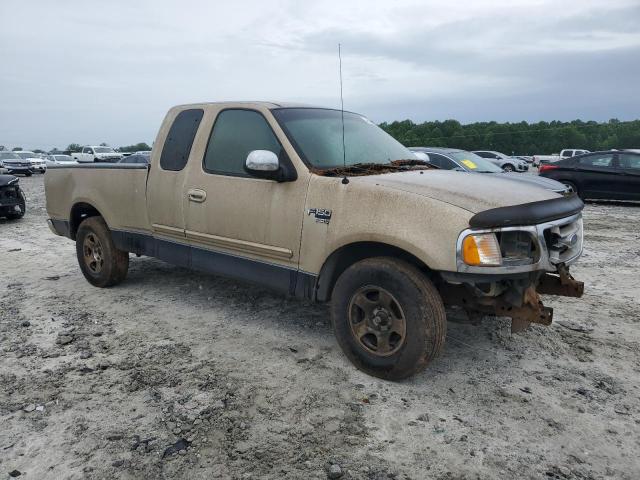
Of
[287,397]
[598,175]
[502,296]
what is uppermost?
[598,175]

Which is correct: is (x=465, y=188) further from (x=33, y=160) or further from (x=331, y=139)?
(x=33, y=160)

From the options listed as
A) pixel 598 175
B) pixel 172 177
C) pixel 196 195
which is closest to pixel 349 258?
pixel 196 195

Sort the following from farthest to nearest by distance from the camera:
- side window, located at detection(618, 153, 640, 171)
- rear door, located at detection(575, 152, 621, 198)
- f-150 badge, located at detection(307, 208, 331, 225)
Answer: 1. rear door, located at detection(575, 152, 621, 198)
2. side window, located at detection(618, 153, 640, 171)
3. f-150 badge, located at detection(307, 208, 331, 225)

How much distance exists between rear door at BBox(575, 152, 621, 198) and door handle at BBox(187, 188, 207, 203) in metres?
12.1

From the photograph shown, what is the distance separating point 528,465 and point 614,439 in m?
0.61

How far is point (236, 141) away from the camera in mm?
4430

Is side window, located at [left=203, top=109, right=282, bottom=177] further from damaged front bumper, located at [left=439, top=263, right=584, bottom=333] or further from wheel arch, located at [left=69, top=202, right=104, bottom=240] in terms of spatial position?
wheel arch, located at [left=69, top=202, right=104, bottom=240]

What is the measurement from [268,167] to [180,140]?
1.48 m

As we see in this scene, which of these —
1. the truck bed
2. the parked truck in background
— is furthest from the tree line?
the truck bed

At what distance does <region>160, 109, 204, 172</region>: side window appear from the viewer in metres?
4.78

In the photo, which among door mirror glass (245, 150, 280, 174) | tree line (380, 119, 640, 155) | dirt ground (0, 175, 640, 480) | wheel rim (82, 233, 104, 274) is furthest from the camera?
tree line (380, 119, 640, 155)

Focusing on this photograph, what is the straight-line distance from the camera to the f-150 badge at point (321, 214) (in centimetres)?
366

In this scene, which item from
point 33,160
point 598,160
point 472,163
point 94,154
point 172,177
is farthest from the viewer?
point 94,154

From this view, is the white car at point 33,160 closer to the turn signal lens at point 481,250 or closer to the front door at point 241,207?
the front door at point 241,207
